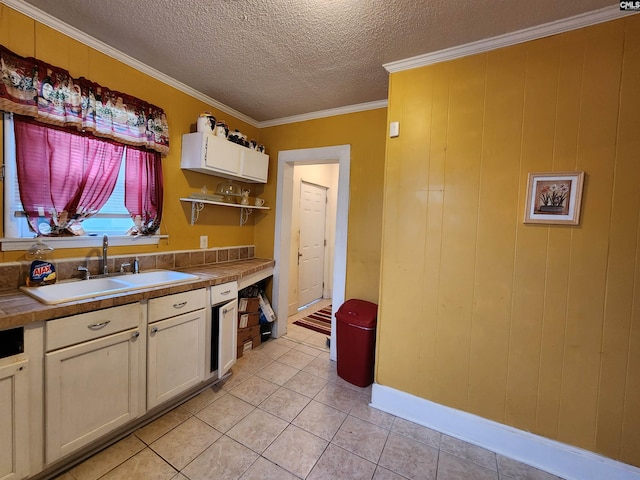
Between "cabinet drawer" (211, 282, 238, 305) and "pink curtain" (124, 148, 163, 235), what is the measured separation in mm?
727

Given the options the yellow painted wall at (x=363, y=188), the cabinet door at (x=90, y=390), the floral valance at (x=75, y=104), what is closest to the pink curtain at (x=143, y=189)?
the floral valance at (x=75, y=104)

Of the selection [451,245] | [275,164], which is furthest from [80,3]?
[451,245]

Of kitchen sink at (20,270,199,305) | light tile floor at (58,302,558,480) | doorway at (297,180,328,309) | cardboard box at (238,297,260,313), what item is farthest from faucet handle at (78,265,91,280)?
doorway at (297,180,328,309)

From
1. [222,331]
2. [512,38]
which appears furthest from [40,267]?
[512,38]

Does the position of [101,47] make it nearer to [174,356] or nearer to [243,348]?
[174,356]

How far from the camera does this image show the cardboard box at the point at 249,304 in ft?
9.50

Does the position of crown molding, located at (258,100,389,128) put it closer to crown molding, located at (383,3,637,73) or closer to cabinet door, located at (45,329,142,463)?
crown molding, located at (383,3,637,73)

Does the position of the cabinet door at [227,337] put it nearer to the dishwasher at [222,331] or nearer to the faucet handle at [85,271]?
the dishwasher at [222,331]

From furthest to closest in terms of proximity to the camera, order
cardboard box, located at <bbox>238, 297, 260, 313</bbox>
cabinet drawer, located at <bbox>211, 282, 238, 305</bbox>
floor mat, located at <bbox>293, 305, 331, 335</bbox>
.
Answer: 1. floor mat, located at <bbox>293, 305, 331, 335</bbox>
2. cardboard box, located at <bbox>238, 297, 260, 313</bbox>
3. cabinet drawer, located at <bbox>211, 282, 238, 305</bbox>

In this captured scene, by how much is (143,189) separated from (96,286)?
2.66ft

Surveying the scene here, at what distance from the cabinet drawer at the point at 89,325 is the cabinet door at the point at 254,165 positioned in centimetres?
165

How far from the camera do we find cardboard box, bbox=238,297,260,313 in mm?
2896

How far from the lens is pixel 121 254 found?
2.07 metres

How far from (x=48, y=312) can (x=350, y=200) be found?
89.6 inches
